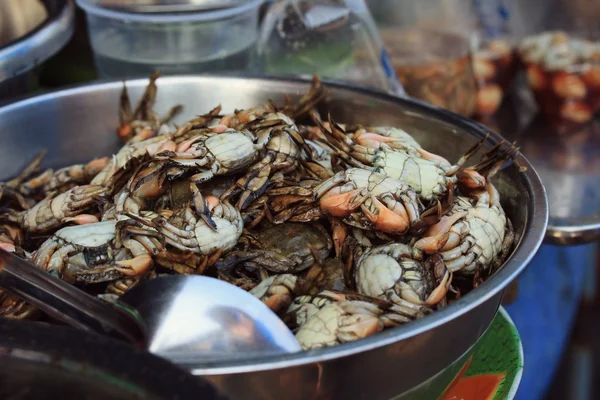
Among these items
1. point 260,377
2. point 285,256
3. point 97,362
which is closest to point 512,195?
point 285,256

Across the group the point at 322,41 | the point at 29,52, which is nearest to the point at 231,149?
the point at 29,52

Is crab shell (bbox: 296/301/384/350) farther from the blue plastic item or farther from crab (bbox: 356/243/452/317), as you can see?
the blue plastic item

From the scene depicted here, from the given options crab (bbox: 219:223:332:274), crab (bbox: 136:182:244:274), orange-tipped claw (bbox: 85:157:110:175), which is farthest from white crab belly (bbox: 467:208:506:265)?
orange-tipped claw (bbox: 85:157:110:175)

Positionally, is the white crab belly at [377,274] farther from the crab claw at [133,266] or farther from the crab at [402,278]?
the crab claw at [133,266]

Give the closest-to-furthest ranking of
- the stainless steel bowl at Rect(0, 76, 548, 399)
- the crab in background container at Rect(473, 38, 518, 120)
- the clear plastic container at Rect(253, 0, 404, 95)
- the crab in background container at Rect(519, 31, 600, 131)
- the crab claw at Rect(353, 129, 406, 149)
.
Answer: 1. the stainless steel bowl at Rect(0, 76, 548, 399)
2. the crab claw at Rect(353, 129, 406, 149)
3. the clear plastic container at Rect(253, 0, 404, 95)
4. the crab in background container at Rect(519, 31, 600, 131)
5. the crab in background container at Rect(473, 38, 518, 120)

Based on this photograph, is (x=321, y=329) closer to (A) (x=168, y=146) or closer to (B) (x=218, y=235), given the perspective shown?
(B) (x=218, y=235)

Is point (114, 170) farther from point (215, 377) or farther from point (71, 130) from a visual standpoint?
point (215, 377)
